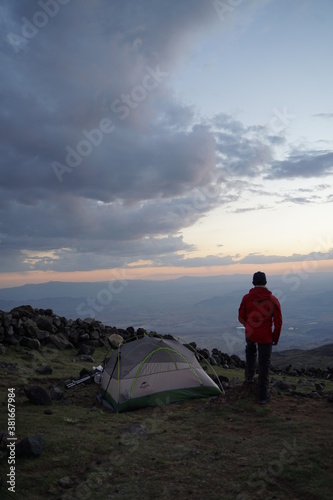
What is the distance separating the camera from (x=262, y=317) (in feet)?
36.9

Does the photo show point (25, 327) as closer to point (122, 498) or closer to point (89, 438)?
point (89, 438)

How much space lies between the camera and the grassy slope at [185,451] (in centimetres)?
635

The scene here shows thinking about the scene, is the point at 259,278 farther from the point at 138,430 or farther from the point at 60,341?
the point at 60,341

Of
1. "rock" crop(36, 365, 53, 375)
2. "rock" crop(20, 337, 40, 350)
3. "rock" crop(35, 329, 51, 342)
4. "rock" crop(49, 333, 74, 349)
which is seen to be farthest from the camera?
"rock" crop(49, 333, 74, 349)

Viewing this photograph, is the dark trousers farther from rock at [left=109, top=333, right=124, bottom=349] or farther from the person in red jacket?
rock at [left=109, top=333, right=124, bottom=349]

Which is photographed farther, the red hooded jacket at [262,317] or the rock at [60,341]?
the rock at [60,341]

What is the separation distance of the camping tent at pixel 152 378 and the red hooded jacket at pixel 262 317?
2.76 m

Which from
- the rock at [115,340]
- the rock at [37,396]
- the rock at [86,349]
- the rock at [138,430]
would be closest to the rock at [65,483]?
the rock at [138,430]

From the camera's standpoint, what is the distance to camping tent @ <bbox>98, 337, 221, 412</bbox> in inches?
476

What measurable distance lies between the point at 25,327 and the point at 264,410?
13610mm

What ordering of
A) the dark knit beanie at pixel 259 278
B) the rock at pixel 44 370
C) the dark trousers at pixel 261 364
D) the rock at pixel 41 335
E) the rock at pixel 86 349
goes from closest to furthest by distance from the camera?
the dark trousers at pixel 261 364, the dark knit beanie at pixel 259 278, the rock at pixel 44 370, the rock at pixel 41 335, the rock at pixel 86 349

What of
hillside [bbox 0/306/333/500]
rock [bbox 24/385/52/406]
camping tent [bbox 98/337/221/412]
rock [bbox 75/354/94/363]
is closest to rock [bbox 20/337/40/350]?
rock [bbox 75/354/94/363]

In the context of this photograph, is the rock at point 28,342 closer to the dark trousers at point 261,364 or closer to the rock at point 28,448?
the dark trousers at point 261,364

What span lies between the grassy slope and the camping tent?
53cm
